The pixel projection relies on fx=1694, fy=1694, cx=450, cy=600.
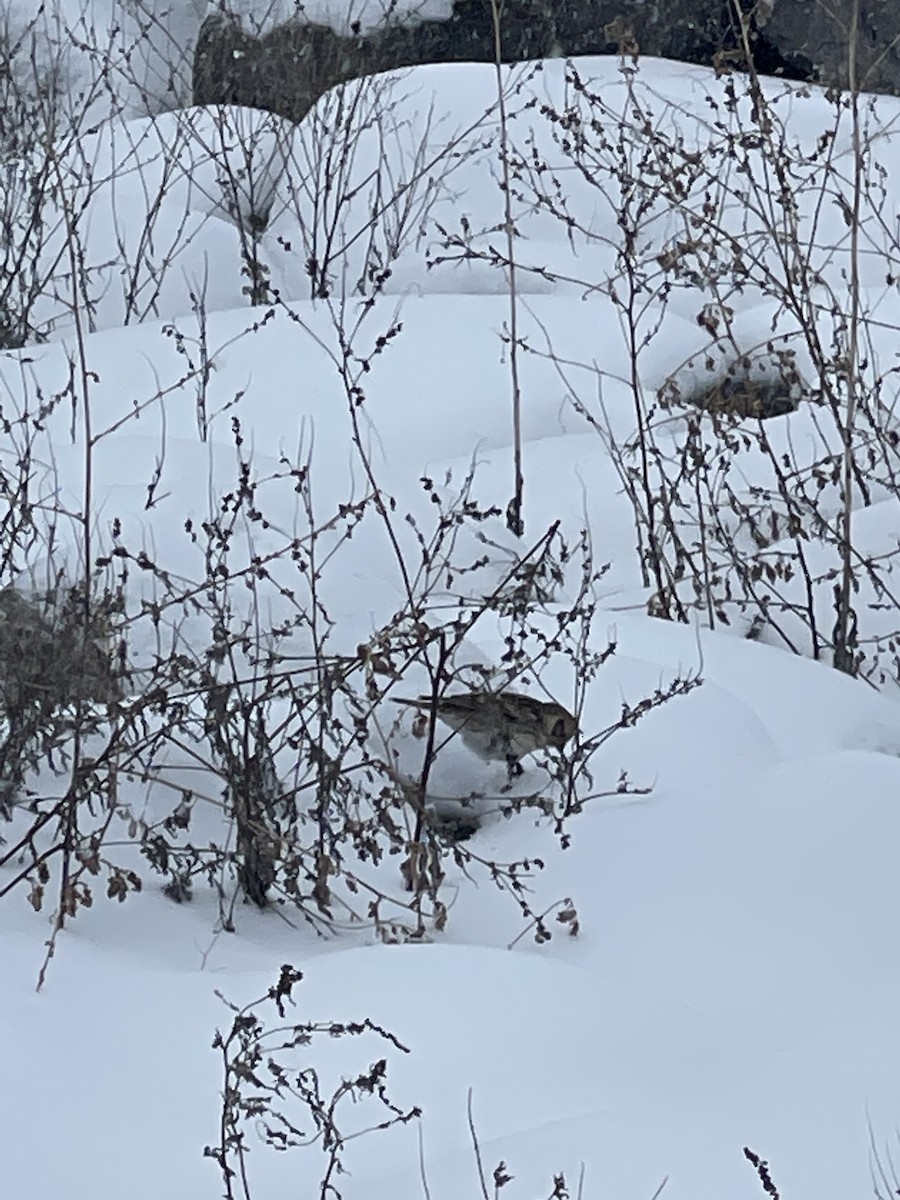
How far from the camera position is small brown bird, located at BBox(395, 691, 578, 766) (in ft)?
9.48

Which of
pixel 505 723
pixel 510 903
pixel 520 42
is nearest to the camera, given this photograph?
pixel 510 903

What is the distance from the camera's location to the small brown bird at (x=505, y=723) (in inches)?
114

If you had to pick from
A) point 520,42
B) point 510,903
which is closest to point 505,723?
point 510,903

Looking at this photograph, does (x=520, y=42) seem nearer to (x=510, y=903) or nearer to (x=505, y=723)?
(x=505, y=723)

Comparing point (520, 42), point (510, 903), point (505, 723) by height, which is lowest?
point (510, 903)

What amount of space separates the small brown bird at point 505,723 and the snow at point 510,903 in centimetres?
7

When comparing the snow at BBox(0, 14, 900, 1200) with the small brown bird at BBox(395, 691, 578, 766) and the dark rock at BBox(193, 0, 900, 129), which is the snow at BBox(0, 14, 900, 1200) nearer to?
the small brown bird at BBox(395, 691, 578, 766)

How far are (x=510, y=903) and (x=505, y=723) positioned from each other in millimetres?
393

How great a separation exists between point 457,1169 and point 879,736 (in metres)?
1.60

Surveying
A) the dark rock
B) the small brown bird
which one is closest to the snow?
the small brown bird

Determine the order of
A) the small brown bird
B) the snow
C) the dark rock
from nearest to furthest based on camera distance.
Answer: the snow, the small brown bird, the dark rock

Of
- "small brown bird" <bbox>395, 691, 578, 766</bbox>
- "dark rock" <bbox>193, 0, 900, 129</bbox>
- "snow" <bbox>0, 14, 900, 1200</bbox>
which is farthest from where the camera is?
"dark rock" <bbox>193, 0, 900, 129</bbox>

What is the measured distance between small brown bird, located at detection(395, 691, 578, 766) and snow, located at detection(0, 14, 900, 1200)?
0.07 meters

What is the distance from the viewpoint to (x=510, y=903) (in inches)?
103
